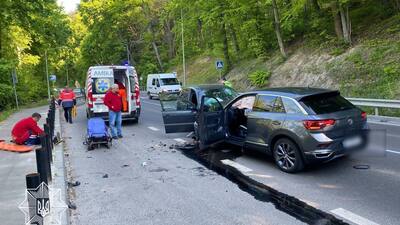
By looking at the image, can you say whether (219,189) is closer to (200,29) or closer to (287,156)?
(287,156)

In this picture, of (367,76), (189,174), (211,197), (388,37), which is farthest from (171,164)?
(388,37)

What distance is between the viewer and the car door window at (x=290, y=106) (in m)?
7.57

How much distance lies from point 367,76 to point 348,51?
10.7 feet

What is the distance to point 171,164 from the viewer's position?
911 centimetres

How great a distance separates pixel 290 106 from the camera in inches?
304

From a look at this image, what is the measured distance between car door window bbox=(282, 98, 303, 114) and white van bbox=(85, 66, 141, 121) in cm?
983

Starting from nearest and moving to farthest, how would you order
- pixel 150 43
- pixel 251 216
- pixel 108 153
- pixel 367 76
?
pixel 251 216 < pixel 108 153 < pixel 367 76 < pixel 150 43

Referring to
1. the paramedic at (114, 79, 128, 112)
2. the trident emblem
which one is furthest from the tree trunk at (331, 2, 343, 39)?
the trident emblem

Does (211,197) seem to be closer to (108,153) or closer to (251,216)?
(251,216)

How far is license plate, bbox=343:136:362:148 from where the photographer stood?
7.37m

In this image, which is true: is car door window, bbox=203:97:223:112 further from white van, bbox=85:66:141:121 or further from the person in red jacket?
white van, bbox=85:66:141:121

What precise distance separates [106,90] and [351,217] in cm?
1281

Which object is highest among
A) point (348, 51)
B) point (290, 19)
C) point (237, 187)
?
point (290, 19)

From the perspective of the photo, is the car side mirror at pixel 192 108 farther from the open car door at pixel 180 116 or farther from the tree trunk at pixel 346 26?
the tree trunk at pixel 346 26
